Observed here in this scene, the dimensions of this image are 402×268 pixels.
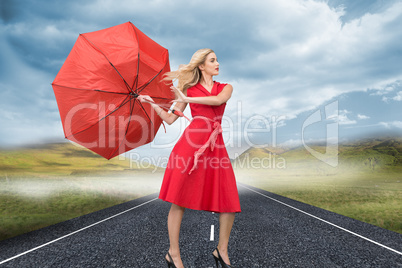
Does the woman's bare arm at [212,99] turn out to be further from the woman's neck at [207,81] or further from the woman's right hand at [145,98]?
the woman's right hand at [145,98]

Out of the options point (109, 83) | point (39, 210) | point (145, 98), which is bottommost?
point (39, 210)

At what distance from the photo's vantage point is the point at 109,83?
3334 millimetres

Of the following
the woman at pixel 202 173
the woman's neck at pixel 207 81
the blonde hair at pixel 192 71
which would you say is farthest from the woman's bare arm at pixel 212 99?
the blonde hair at pixel 192 71

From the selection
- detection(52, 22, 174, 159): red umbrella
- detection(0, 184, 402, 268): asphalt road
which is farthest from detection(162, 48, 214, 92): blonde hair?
detection(0, 184, 402, 268): asphalt road

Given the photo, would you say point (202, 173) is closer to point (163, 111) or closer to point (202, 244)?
point (163, 111)

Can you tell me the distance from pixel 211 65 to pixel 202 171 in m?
1.38

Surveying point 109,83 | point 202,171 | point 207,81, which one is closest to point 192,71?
point 207,81

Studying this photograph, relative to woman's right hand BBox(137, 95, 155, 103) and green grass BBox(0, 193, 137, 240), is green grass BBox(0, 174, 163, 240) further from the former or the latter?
woman's right hand BBox(137, 95, 155, 103)

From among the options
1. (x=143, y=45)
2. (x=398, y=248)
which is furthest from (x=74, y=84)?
(x=398, y=248)

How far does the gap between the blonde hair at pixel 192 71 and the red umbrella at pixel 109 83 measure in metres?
0.35

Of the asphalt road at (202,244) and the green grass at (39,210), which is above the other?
the asphalt road at (202,244)

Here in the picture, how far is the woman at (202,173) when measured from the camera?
2918mm

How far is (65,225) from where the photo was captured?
7199 millimetres

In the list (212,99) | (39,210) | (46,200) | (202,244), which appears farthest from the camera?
(46,200)
